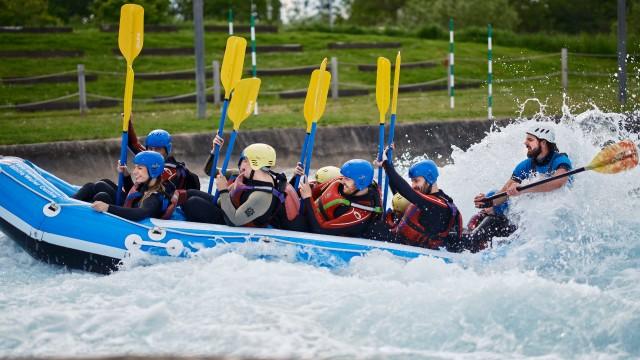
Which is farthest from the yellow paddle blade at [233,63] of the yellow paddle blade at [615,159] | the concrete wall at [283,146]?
the concrete wall at [283,146]

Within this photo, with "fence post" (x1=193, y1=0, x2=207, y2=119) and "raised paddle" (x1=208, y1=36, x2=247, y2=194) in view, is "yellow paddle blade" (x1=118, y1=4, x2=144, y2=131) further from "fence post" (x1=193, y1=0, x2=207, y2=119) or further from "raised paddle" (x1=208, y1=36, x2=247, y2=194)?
"fence post" (x1=193, y1=0, x2=207, y2=119)

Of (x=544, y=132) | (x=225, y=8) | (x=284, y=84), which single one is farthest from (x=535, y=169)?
(x=225, y=8)

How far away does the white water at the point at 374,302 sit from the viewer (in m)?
6.11

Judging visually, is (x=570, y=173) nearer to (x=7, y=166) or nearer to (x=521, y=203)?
(x=521, y=203)

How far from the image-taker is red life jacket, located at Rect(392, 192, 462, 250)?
759 centimetres

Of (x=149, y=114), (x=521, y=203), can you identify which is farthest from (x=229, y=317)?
(x=149, y=114)

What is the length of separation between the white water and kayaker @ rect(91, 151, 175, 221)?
450mm

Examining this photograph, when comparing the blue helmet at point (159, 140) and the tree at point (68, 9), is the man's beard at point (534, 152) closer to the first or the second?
the blue helmet at point (159, 140)

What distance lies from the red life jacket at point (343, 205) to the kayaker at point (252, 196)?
0.25 m

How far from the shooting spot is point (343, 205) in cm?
770

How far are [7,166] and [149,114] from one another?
7975 millimetres

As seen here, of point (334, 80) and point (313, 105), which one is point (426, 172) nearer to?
point (313, 105)

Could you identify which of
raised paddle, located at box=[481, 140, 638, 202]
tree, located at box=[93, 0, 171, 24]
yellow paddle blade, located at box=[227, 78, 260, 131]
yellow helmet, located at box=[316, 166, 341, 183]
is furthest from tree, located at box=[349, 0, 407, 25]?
raised paddle, located at box=[481, 140, 638, 202]

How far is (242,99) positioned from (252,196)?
1.29 meters
